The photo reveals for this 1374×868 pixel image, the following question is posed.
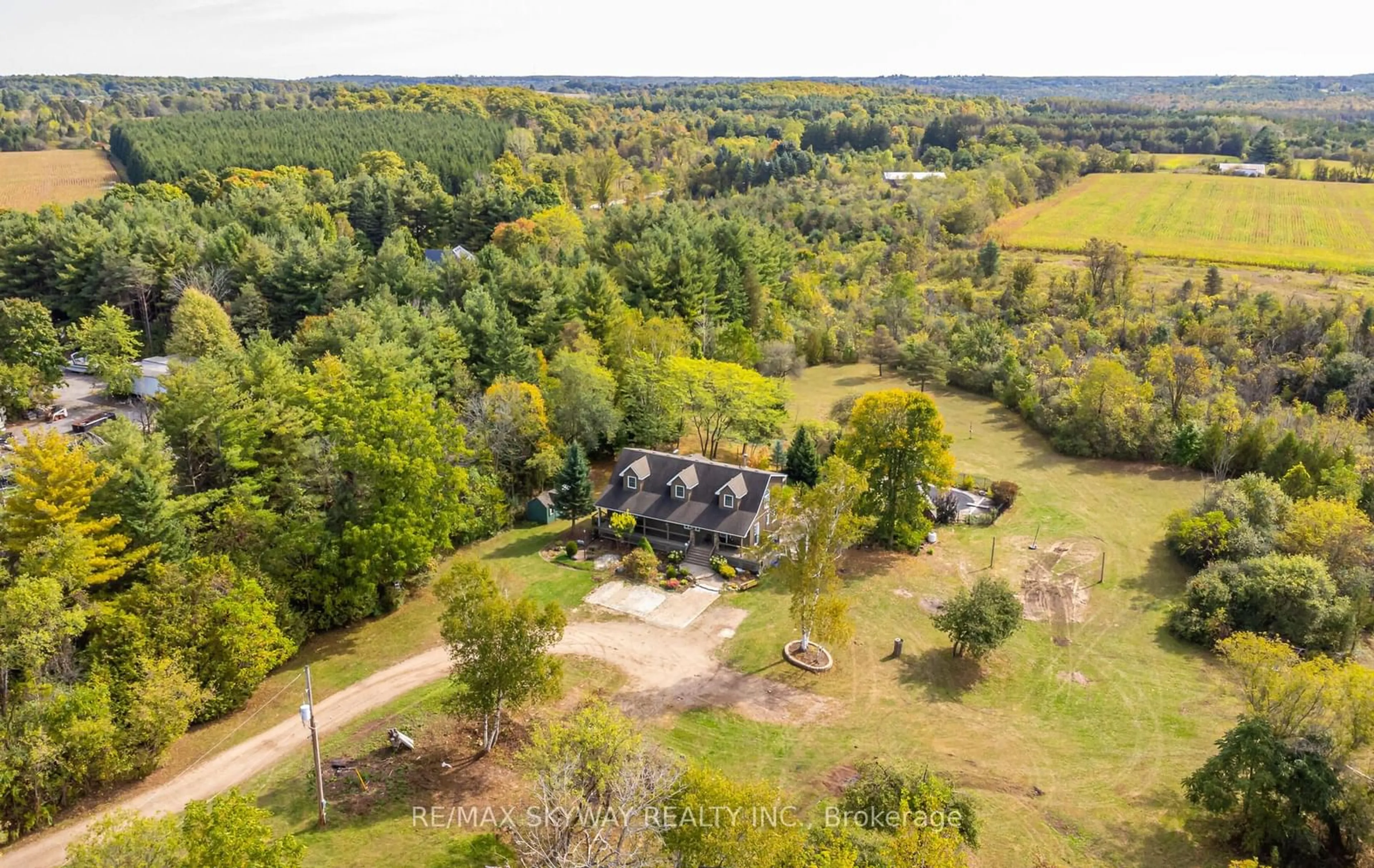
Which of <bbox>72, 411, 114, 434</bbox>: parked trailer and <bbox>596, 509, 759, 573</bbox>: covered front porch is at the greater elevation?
<bbox>72, 411, 114, 434</bbox>: parked trailer

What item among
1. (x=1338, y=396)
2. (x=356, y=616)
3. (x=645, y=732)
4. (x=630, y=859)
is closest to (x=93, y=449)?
(x=356, y=616)

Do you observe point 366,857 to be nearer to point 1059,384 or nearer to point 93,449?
point 93,449

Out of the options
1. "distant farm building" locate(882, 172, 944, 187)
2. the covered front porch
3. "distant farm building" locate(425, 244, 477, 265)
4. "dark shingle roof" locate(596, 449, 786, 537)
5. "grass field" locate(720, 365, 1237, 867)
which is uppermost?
"distant farm building" locate(882, 172, 944, 187)

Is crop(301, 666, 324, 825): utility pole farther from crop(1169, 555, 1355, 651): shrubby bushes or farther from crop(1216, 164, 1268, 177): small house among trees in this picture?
crop(1216, 164, 1268, 177): small house among trees

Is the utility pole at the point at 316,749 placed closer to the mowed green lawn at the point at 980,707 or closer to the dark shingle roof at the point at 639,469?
the mowed green lawn at the point at 980,707

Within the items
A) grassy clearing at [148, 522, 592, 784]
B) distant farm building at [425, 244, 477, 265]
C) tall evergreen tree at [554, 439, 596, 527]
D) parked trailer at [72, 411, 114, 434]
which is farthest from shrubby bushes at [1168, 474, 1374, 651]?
parked trailer at [72, 411, 114, 434]

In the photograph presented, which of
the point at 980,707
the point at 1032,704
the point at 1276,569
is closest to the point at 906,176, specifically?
the point at 1276,569
